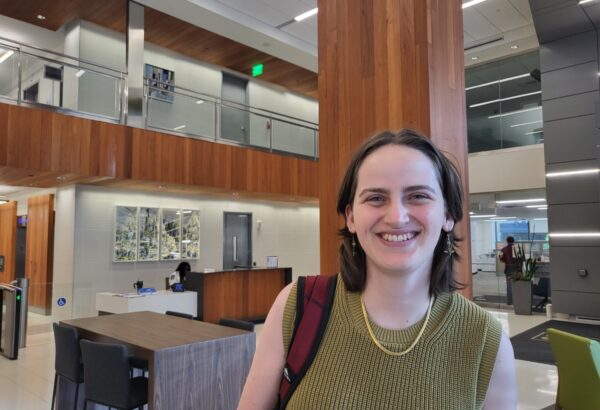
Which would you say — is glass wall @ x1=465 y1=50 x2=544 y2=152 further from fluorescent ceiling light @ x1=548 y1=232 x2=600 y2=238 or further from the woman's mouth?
the woman's mouth

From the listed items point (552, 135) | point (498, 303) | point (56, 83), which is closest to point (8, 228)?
point (56, 83)

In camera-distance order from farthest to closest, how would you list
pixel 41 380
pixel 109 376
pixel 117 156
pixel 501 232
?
1. pixel 501 232
2. pixel 117 156
3. pixel 41 380
4. pixel 109 376

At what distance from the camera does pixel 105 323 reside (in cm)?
411

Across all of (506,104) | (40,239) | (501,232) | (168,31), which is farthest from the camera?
(501,232)

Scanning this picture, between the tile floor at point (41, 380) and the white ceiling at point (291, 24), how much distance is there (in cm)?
619

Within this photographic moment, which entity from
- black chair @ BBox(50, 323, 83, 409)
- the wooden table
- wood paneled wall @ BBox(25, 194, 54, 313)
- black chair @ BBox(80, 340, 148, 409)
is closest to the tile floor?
black chair @ BBox(50, 323, 83, 409)

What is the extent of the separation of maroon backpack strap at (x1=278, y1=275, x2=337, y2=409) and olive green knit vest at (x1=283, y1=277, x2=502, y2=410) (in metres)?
0.01

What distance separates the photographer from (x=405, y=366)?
1021mm

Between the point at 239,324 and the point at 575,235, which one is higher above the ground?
the point at 575,235

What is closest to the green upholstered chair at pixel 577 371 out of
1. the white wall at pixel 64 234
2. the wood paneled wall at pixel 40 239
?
the white wall at pixel 64 234

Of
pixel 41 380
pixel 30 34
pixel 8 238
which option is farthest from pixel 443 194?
pixel 8 238

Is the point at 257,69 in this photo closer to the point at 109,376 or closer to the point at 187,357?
the point at 187,357

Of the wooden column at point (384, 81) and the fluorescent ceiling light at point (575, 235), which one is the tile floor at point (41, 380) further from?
the fluorescent ceiling light at point (575, 235)

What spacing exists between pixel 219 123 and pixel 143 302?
4.75 meters
